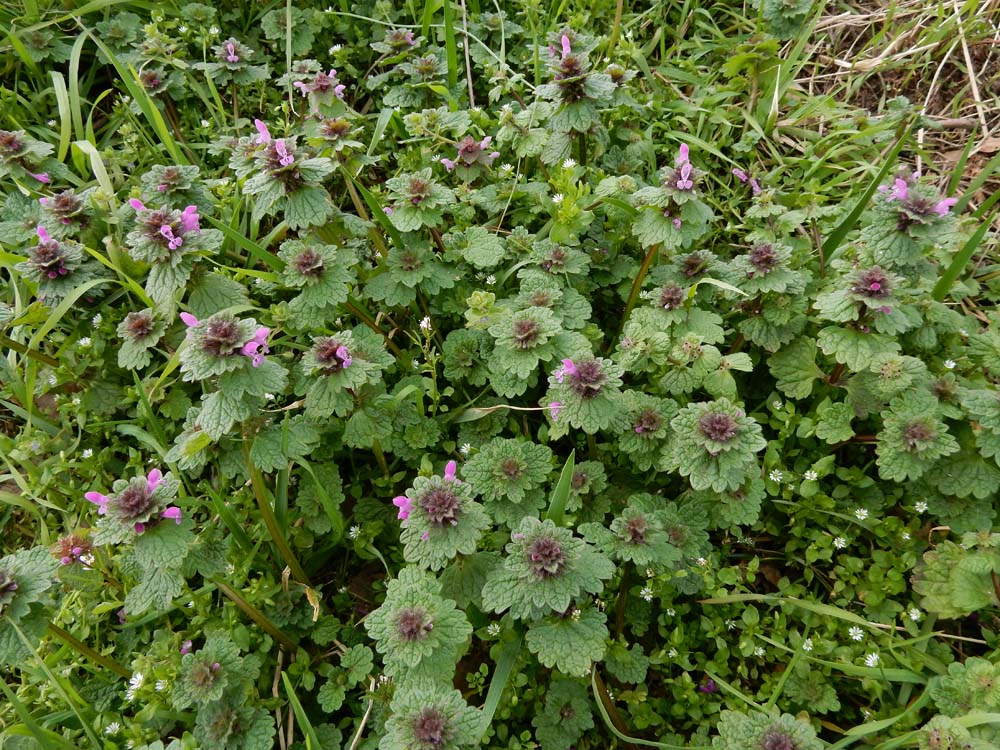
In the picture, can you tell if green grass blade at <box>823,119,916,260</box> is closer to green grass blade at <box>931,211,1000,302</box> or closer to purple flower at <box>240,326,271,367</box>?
green grass blade at <box>931,211,1000,302</box>

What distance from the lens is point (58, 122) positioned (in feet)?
14.3

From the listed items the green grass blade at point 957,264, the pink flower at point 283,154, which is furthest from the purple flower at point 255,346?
the green grass blade at point 957,264

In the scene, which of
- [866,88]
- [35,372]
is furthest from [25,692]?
[866,88]

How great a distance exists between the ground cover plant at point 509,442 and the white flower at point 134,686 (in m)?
0.06

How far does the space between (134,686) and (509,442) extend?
64.2 inches

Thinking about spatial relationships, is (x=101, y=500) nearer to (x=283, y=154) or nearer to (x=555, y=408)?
(x=283, y=154)

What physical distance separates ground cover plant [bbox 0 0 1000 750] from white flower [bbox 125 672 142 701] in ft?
0.21

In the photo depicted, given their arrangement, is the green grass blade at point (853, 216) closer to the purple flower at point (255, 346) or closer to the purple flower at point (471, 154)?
the purple flower at point (471, 154)

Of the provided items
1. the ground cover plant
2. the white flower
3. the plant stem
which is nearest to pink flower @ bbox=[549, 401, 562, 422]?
the ground cover plant

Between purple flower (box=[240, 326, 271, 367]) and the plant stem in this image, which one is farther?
the plant stem

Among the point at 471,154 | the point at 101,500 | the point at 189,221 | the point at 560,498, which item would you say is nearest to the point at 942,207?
the point at 560,498

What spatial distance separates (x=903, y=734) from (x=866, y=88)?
373 cm

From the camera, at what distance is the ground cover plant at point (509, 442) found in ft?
7.76

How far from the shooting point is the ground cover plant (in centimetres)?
237
